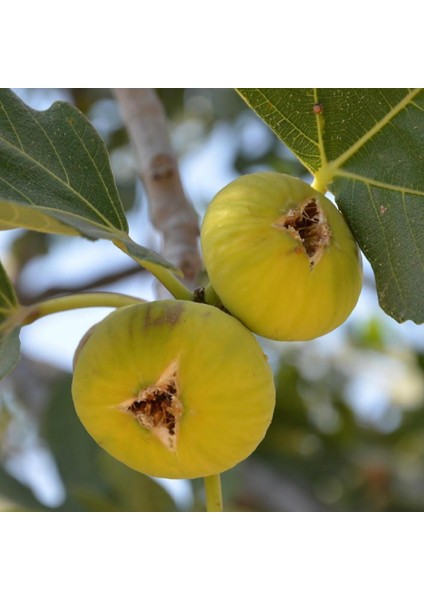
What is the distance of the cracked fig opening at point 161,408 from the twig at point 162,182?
615 mm

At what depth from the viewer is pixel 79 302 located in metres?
1.39

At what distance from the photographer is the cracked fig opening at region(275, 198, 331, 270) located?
1.21m

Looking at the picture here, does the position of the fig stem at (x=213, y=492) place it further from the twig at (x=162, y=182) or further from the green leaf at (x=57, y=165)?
the twig at (x=162, y=182)

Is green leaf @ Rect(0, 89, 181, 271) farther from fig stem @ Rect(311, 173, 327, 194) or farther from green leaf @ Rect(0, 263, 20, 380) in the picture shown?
fig stem @ Rect(311, 173, 327, 194)

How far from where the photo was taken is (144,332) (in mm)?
1164

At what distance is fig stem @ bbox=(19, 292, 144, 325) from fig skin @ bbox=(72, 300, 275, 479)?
17cm

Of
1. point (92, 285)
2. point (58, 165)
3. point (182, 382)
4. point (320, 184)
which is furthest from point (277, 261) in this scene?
point (92, 285)

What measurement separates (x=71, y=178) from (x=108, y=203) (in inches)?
2.9

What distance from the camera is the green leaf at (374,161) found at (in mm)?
1375

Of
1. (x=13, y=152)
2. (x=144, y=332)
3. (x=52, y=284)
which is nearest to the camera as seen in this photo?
(x=144, y=332)

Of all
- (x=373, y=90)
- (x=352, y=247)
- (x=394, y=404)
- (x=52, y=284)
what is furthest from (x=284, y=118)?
(x=394, y=404)

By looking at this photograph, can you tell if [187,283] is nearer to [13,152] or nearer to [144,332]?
[13,152]

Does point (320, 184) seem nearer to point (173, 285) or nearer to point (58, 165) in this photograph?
point (173, 285)

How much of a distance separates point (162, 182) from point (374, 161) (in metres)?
0.71
